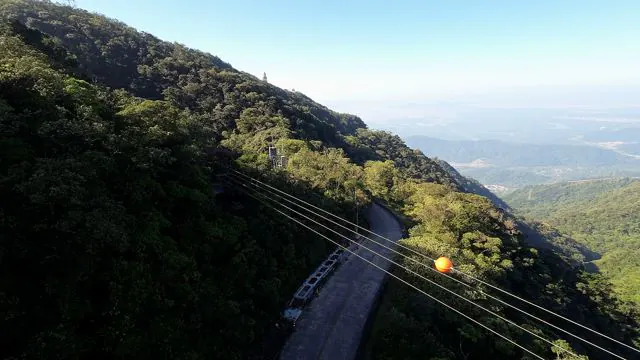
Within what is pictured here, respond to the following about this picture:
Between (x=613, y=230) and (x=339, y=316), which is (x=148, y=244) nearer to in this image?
(x=339, y=316)

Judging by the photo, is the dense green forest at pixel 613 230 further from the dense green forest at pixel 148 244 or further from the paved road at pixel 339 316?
the paved road at pixel 339 316

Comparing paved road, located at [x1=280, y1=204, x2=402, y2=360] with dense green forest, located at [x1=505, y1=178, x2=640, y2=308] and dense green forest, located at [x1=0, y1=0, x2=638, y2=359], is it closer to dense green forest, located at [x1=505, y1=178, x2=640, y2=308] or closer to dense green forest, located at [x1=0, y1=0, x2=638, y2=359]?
dense green forest, located at [x1=0, y1=0, x2=638, y2=359]

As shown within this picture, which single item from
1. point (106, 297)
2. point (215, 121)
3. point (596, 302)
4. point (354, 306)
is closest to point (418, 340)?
point (354, 306)

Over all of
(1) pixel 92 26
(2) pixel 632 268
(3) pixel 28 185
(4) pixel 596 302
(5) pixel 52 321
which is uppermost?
(1) pixel 92 26

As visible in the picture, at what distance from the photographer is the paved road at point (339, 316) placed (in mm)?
16328

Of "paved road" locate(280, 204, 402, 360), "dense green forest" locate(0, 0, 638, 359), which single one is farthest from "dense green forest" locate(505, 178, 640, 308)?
"paved road" locate(280, 204, 402, 360)

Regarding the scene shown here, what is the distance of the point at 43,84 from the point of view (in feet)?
49.2

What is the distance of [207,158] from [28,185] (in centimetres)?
1164

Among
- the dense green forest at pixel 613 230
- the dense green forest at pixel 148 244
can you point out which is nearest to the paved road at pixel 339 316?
the dense green forest at pixel 148 244

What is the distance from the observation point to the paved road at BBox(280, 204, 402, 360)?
16.3 m

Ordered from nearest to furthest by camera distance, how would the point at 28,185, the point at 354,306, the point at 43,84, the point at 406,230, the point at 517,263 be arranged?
the point at 28,185 → the point at 43,84 → the point at 354,306 → the point at 517,263 → the point at 406,230

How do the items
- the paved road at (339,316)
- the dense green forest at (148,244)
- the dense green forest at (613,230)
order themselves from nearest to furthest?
the dense green forest at (148,244) < the paved road at (339,316) < the dense green forest at (613,230)

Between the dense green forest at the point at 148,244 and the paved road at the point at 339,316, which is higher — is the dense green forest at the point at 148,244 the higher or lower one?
the higher one

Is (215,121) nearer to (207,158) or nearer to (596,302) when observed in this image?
(207,158)
